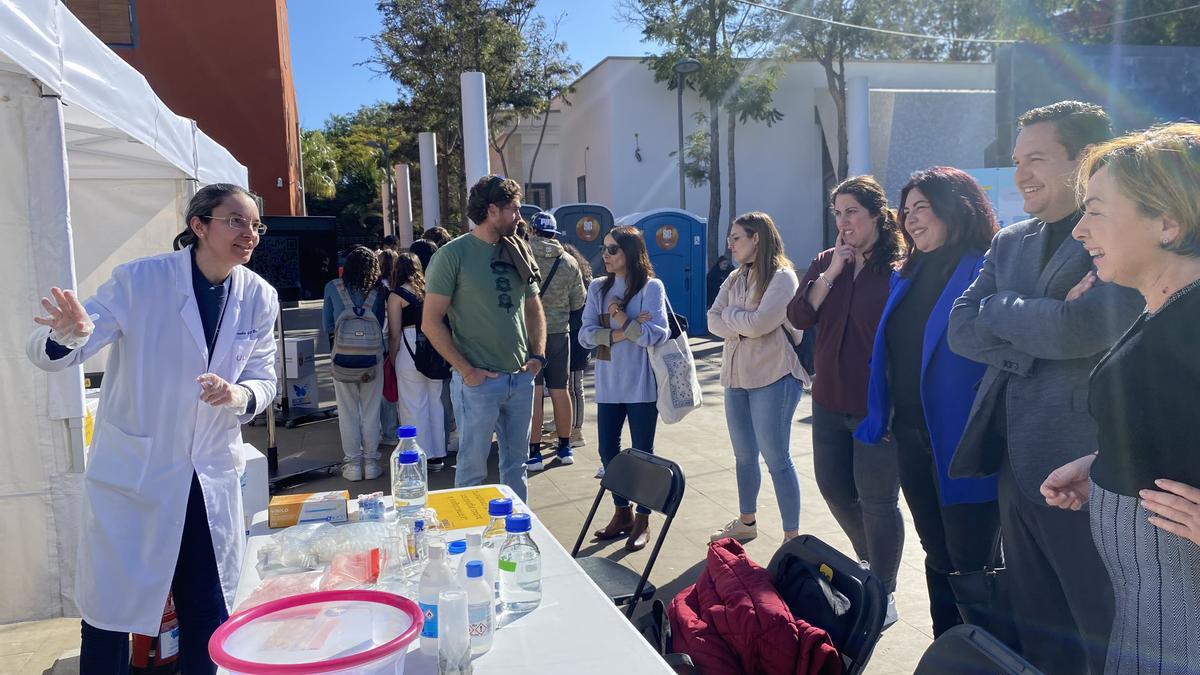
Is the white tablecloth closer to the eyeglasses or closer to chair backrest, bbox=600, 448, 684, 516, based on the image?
chair backrest, bbox=600, 448, 684, 516

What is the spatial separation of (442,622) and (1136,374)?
1489 mm

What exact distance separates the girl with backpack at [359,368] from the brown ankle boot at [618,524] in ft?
7.33

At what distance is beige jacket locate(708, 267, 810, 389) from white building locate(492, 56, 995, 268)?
1736cm

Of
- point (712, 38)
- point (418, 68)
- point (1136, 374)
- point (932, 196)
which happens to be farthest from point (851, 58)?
point (1136, 374)

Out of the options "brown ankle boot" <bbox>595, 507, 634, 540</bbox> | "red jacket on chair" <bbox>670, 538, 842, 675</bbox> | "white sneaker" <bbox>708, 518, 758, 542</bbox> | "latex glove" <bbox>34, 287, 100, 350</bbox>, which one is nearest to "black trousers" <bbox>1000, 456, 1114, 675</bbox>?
"red jacket on chair" <bbox>670, 538, 842, 675</bbox>

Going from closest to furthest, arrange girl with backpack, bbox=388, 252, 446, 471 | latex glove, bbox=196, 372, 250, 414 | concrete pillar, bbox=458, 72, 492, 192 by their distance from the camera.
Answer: latex glove, bbox=196, 372, 250, 414
girl with backpack, bbox=388, 252, 446, 471
concrete pillar, bbox=458, 72, 492, 192

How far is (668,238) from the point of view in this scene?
1254 centimetres

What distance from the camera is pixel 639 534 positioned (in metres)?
4.43

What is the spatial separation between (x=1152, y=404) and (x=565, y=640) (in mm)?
1327

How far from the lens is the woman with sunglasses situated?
15.0ft

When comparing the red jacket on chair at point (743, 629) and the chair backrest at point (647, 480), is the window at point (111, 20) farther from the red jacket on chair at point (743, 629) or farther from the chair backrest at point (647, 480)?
the red jacket on chair at point (743, 629)

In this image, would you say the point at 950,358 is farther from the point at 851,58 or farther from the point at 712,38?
the point at 851,58

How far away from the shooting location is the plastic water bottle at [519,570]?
80.4 inches

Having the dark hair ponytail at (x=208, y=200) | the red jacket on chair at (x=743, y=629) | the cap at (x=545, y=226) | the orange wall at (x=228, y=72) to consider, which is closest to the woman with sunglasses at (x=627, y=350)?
the cap at (x=545, y=226)
